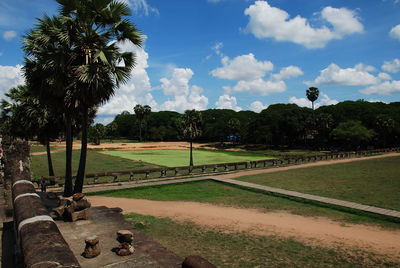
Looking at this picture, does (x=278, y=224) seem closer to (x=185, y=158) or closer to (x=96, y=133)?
(x=185, y=158)

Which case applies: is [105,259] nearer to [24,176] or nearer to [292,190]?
[24,176]

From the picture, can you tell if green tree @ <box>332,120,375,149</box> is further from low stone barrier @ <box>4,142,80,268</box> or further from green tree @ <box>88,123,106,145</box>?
green tree @ <box>88,123,106,145</box>

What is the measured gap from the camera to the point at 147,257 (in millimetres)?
6695

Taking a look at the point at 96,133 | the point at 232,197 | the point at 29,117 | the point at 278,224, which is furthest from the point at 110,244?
the point at 96,133

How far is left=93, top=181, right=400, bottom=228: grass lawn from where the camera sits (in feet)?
48.5

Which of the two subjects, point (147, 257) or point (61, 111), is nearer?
point (147, 257)

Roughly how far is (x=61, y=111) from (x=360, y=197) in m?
19.0

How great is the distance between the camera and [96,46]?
13234mm

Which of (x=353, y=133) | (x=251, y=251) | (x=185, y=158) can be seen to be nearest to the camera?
(x=251, y=251)

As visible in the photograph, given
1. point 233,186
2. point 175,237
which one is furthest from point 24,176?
point 233,186

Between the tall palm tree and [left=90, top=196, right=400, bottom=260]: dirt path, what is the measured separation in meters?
4.84

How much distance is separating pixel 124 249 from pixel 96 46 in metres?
9.97

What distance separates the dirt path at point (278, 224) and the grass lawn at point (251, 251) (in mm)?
743

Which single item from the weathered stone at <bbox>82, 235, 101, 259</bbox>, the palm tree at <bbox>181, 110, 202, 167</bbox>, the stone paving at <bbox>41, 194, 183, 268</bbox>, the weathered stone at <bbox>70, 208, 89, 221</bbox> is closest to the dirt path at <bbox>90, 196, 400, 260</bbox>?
the stone paving at <bbox>41, 194, 183, 268</bbox>
